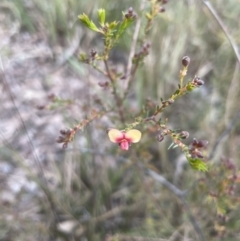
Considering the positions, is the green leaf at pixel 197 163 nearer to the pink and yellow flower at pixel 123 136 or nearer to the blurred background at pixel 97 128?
the pink and yellow flower at pixel 123 136

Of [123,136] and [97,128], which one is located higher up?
[97,128]

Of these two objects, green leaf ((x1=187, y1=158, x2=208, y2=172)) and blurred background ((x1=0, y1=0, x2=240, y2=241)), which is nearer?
green leaf ((x1=187, y1=158, x2=208, y2=172))

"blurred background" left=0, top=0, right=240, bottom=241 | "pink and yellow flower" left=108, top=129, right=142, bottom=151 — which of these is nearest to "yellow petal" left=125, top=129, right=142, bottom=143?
"pink and yellow flower" left=108, top=129, right=142, bottom=151

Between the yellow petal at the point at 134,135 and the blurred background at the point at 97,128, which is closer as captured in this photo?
the yellow petal at the point at 134,135

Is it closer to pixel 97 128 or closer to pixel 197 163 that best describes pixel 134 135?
pixel 197 163

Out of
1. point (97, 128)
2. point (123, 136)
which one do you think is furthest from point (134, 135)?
point (97, 128)

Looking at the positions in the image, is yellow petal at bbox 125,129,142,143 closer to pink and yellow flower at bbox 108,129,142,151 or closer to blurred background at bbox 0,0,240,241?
pink and yellow flower at bbox 108,129,142,151

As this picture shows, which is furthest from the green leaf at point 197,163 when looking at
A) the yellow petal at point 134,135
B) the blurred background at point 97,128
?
the blurred background at point 97,128

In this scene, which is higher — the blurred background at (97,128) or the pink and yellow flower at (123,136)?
the blurred background at (97,128)
